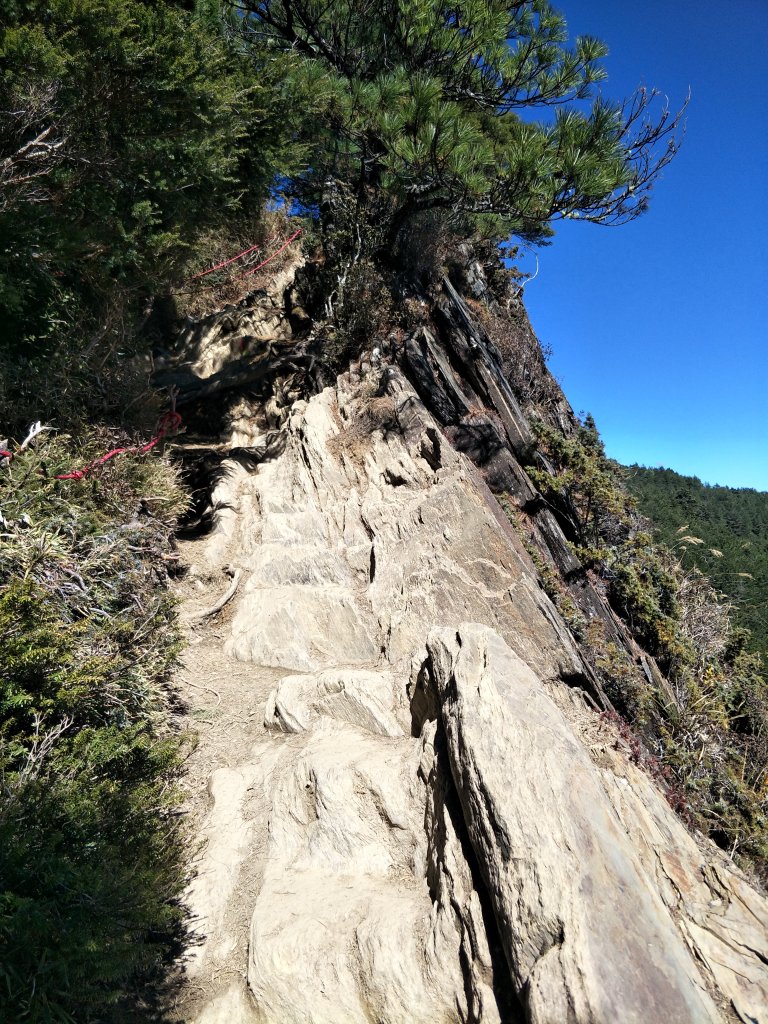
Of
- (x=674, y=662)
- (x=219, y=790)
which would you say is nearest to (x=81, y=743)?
(x=219, y=790)

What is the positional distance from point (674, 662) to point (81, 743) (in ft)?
23.8

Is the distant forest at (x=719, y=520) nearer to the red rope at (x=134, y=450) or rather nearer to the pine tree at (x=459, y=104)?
the pine tree at (x=459, y=104)

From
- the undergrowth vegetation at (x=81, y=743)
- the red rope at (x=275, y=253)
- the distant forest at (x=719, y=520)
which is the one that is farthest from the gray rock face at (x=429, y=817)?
the distant forest at (x=719, y=520)

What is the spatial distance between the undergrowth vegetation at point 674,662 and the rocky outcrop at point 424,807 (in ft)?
2.73

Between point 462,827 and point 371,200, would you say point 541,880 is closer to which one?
point 462,827

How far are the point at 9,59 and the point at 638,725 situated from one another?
355 inches

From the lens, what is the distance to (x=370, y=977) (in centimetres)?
310

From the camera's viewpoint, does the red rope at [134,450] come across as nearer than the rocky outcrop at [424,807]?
No

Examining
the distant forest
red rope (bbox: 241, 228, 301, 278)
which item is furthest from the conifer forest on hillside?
the distant forest

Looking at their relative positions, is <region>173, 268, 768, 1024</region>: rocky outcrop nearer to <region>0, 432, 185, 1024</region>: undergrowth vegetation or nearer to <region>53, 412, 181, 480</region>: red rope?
<region>0, 432, 185, 1024</region>: undergrowth vegetation

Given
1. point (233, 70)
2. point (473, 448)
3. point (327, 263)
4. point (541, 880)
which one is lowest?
point (541, 880)

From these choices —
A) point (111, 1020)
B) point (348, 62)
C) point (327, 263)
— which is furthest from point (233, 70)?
point (111, 1020)

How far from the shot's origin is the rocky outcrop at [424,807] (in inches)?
111

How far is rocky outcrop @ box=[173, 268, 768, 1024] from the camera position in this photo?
9.25 feet
